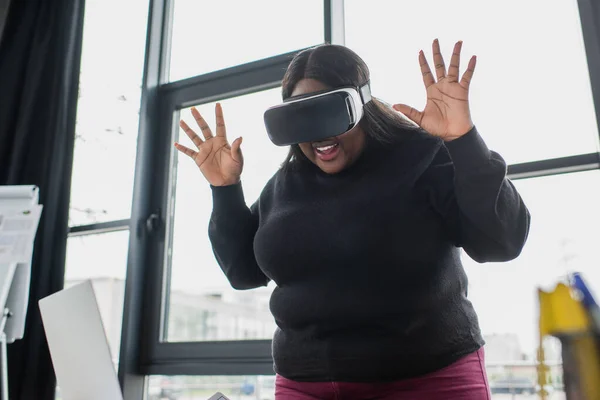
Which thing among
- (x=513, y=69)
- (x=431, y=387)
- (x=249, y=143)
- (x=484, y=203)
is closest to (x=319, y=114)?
(x=484, y=203)

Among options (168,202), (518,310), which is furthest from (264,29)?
(518,310)

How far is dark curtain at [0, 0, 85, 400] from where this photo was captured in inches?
89.2

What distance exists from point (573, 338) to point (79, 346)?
168 cm

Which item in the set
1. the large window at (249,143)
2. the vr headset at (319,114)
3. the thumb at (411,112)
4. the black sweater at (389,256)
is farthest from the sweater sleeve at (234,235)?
the large window at (249,143)

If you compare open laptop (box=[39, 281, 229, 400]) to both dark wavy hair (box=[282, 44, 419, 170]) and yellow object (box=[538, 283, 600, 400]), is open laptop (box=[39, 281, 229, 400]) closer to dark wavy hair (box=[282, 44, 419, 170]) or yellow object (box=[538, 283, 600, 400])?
dark wavy hair (box=[282, 44, 419, 170])

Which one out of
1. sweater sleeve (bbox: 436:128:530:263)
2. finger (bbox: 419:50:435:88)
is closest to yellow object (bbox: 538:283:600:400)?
sweater sleeve (bbox: 436:128:530:263)

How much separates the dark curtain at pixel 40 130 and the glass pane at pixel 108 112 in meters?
0.08

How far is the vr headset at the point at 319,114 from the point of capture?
977mm

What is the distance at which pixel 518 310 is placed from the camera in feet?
5.07

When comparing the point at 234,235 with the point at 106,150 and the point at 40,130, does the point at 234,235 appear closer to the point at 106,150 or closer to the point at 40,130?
the point at 106,150

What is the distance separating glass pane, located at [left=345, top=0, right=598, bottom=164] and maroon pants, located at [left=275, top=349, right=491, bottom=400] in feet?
2.92

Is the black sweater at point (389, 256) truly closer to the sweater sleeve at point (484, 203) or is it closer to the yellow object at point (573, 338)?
the sweater sleeve at point (484, 203)

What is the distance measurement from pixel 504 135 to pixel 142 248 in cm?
133

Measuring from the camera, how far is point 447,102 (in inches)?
34.1
